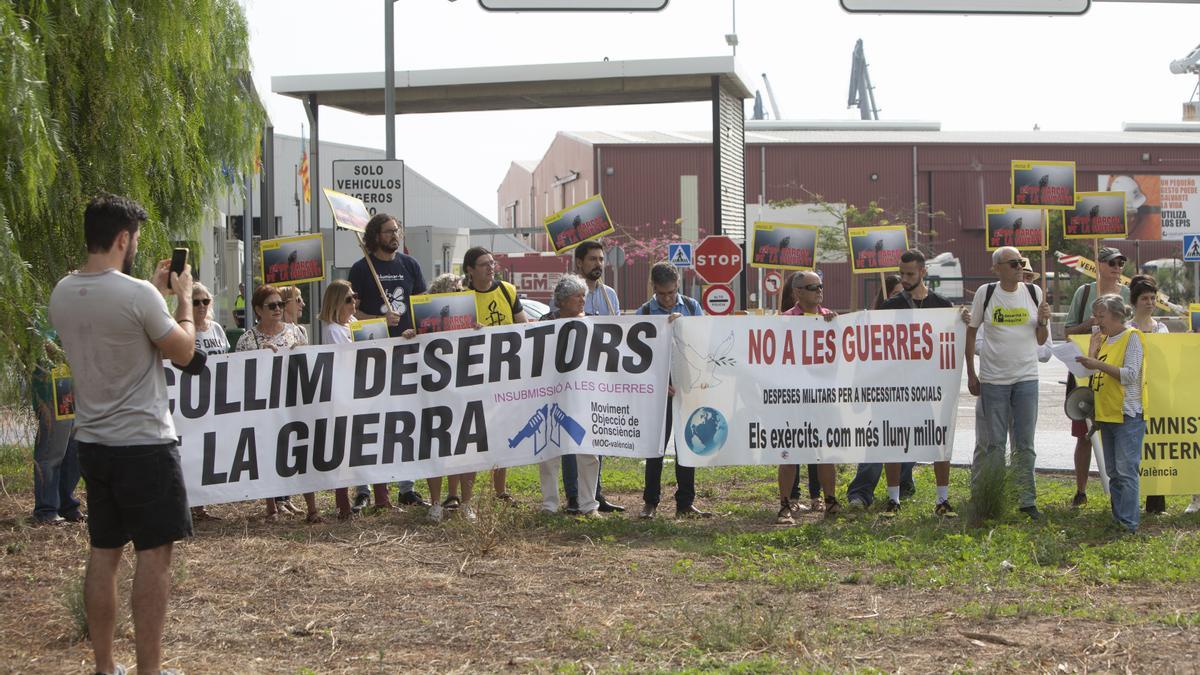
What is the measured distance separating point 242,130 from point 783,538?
528cm

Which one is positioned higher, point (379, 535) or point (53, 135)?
point (53, 135)

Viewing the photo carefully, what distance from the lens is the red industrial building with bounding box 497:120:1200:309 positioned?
59.8m

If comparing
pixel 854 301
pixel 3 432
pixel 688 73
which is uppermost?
pixel 688 73

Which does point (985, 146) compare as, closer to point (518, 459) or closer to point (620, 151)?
point (620, 151)

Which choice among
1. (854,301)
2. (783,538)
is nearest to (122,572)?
(783,538)

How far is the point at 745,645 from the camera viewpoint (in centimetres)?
585

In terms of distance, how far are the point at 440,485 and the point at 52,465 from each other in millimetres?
2660

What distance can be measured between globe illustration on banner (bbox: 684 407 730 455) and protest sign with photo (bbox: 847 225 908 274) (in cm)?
204

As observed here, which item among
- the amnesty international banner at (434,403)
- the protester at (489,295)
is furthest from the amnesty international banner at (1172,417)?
the protester at (489,295)

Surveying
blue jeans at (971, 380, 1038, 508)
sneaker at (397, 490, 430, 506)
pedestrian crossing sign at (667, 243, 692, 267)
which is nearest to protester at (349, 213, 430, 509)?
sneaker at (397, 490, 430, 506)

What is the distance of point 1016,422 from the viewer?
9188 mm

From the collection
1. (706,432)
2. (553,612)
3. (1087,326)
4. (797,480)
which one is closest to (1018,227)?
(1087,326)

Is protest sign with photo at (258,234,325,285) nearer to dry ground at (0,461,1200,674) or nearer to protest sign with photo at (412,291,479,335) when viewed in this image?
protest sign with photo at (412,291,479,335)

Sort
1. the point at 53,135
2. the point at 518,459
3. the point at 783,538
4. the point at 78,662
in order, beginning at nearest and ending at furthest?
the point at 78,662
the point at 53,135
the point at 783,538
the point at 518,459
